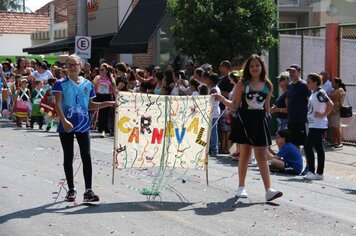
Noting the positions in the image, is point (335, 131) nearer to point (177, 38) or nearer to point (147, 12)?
point (177, 38)

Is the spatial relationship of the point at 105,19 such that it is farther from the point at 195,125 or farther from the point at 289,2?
the point at 195,125

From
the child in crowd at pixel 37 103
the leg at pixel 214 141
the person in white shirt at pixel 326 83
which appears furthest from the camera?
the child in crowd at pixel 37 103

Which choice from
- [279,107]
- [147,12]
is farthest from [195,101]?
[147,12]

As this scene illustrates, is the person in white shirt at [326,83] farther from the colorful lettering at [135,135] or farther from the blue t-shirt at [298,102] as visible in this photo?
the colorful lettering at [135,135]

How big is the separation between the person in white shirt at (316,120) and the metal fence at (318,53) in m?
4.11

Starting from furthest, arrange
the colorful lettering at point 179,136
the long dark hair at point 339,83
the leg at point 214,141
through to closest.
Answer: the long dark hair at point 339,83, the leg at point 214,141, the colorful lettering at point 179,136

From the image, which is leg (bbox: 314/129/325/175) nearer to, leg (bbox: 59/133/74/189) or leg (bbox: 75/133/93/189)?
leg (bbox: 75/133/93/189)

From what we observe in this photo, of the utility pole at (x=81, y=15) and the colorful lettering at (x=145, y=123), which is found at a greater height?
the utility pole at (x=81, y=15)

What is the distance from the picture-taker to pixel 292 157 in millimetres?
10688

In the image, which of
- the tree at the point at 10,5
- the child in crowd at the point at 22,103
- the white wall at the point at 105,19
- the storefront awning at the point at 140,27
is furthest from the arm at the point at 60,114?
the tree at the point at 10,5

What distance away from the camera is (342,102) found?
542 inches

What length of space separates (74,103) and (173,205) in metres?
1.76

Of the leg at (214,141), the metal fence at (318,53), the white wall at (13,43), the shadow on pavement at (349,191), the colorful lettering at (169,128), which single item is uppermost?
the white wall at (13,43)

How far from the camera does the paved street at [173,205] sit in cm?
673
